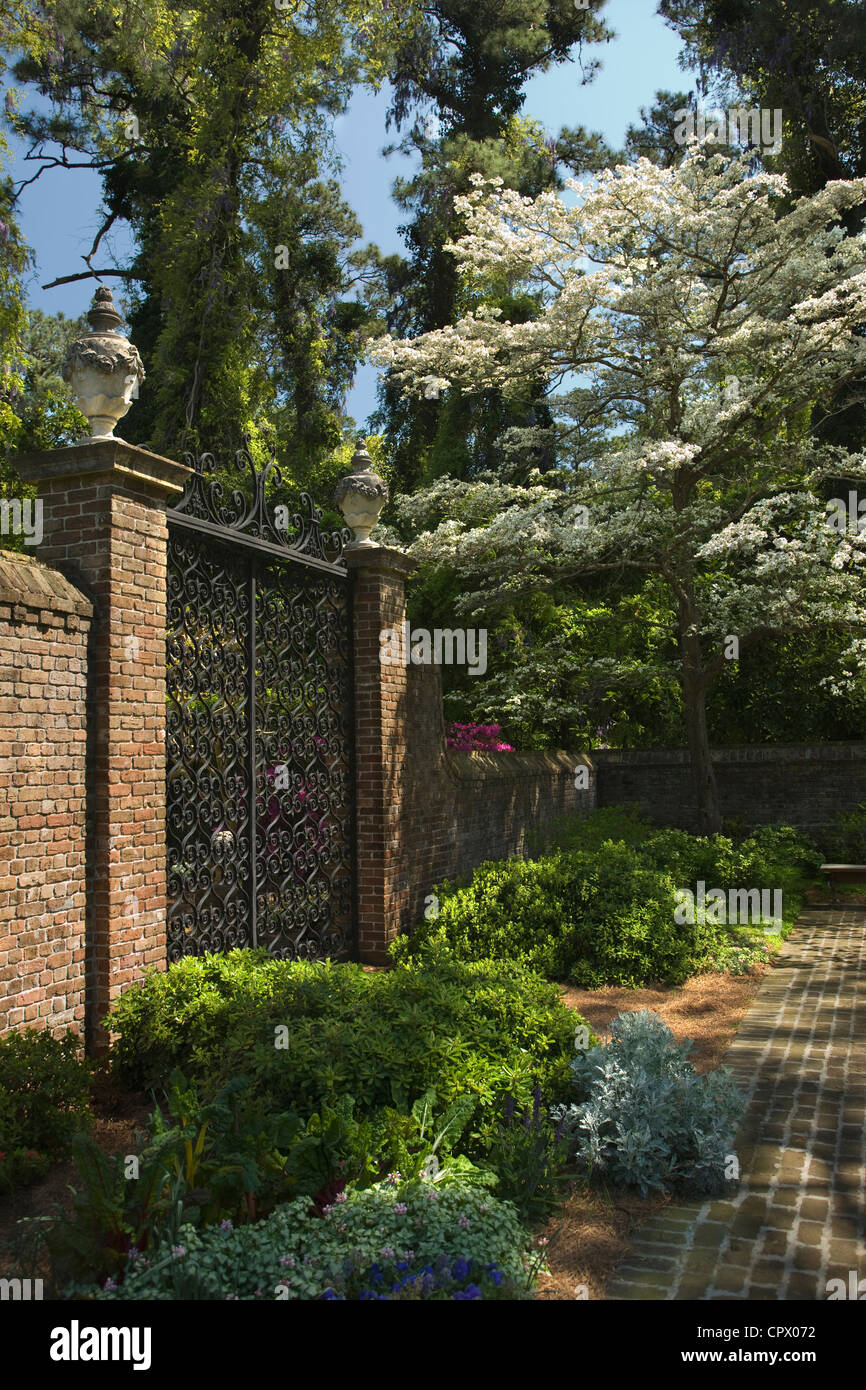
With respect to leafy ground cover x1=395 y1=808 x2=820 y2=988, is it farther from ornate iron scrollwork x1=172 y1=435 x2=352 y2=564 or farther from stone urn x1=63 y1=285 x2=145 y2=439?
stone urn x1=63 y1=285 x2=145 y2=439

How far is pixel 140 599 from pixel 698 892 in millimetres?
6945

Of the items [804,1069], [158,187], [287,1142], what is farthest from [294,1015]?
[158,187]

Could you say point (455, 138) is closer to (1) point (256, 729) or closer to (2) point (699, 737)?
(2) point (699, 737)

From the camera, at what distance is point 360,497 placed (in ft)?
25.7

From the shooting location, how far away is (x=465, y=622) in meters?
15.4

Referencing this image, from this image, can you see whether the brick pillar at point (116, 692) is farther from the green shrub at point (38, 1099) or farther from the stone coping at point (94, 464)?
the green shrub at point (38, 1099)

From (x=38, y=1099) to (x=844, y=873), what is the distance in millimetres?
9983

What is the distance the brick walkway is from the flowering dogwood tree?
18.4ft

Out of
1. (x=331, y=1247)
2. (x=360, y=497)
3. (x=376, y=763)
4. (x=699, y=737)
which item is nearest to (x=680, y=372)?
(x=699, y=737)

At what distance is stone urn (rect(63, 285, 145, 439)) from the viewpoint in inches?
202

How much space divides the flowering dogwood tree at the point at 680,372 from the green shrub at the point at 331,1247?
27.0 feet

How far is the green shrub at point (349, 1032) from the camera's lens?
12.6 feet

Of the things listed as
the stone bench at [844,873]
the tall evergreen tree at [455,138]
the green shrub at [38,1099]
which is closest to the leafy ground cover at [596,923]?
the stone bench at [844,873]
